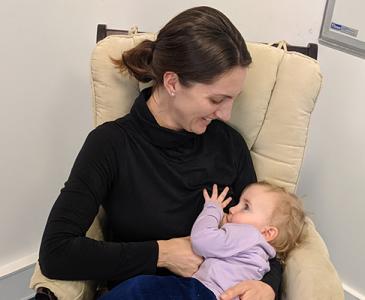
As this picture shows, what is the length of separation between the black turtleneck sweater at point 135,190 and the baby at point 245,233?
62mm

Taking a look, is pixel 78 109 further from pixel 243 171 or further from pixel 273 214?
pixel 273 214

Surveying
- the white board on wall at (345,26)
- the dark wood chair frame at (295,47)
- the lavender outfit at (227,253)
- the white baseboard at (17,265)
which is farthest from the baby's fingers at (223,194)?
the white baseboard at (17,265)

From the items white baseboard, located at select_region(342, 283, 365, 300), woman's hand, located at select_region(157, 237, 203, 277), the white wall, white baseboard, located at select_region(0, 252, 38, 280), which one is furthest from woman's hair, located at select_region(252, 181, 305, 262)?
white baseboard, located at select_region(0, 252, 38, 280)

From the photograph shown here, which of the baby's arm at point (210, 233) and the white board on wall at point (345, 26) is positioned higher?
the white board on wall at point (345, 26)

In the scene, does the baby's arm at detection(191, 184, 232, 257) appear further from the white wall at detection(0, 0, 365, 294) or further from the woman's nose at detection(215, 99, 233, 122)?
the white wall at detection(0, 0, 365, 294)

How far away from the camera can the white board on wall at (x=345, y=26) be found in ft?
5.01

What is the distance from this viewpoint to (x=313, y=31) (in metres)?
1.65

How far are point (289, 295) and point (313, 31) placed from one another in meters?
0.89

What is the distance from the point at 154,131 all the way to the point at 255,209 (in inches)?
13.5

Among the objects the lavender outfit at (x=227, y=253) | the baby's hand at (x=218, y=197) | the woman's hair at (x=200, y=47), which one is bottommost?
the lavender outfit at (x=227, y=253)

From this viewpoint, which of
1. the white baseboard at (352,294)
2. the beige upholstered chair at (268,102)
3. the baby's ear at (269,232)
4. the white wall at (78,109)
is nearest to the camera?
the baby's ear at (269,232)

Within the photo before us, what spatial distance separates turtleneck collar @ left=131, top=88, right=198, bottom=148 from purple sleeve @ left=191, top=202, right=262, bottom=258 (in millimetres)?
215

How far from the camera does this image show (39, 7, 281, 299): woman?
3.84 feet

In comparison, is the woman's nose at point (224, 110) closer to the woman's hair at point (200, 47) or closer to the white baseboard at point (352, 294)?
the woman's hair at point (200, 47)
